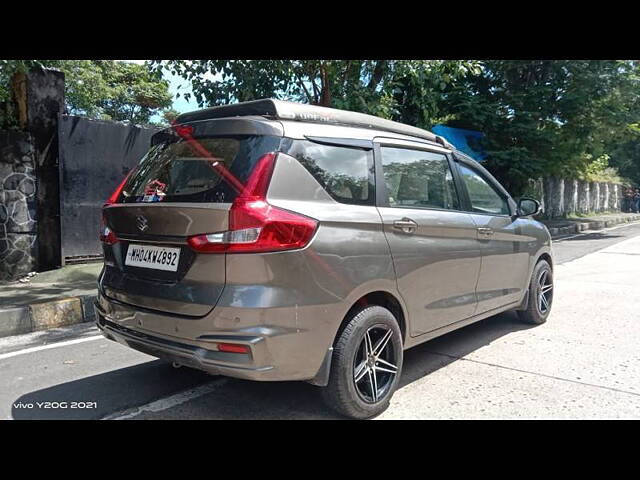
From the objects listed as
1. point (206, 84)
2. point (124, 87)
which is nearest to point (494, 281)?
point (206, 84)

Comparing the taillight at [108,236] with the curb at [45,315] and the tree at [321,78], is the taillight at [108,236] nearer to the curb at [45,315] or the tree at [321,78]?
the curb at [45,315]

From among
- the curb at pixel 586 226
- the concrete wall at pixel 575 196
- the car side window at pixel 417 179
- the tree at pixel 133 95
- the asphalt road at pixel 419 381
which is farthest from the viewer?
the concrete wall at pixel 575 196

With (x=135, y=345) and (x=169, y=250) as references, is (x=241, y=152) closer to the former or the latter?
(x=169, y=250)

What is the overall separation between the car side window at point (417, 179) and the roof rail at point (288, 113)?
241 mm

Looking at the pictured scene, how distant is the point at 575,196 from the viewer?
2478 centimetres

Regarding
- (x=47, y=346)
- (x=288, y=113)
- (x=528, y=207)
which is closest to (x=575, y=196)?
(x=528, y=207)

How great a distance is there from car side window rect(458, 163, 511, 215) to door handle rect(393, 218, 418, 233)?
1049mm

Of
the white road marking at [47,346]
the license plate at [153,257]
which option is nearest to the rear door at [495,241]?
the license plate at [153,257]

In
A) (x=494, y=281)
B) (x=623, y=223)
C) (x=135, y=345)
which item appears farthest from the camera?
(x=623, y=223)

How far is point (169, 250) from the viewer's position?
2.71 metres

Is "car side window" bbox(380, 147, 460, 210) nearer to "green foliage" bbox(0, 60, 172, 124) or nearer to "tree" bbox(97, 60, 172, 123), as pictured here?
"green foliage" bbox(0, 60, 172, 124)

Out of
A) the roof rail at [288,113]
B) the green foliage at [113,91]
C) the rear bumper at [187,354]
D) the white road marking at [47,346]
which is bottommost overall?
the white road marking at [47,346]

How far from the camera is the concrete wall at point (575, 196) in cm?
2067

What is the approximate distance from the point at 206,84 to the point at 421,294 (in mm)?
6579
